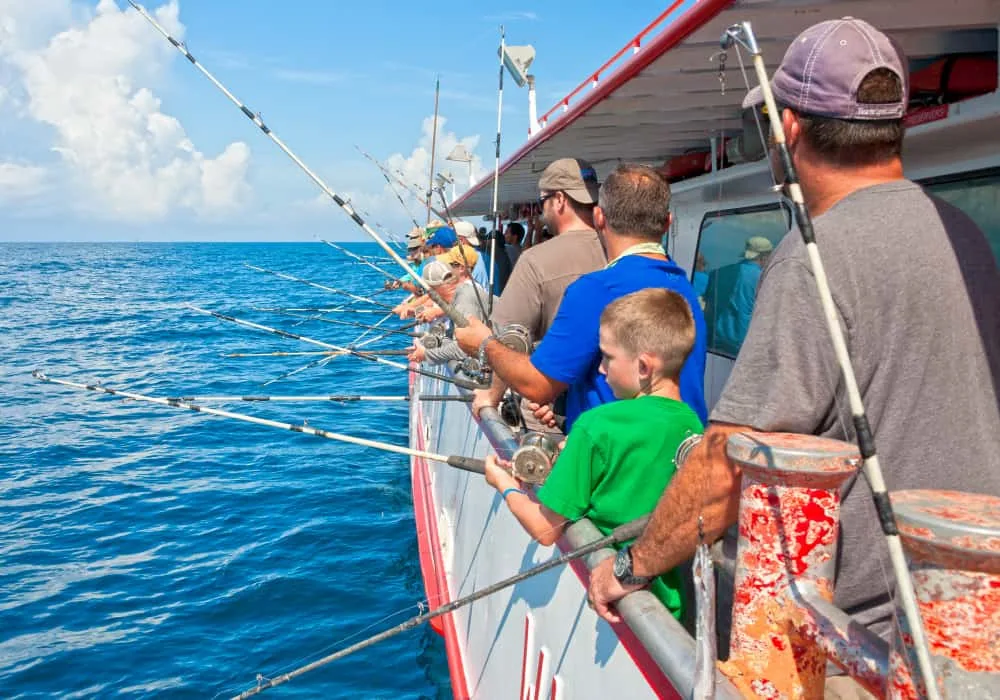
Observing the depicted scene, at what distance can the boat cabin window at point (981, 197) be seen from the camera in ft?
10.4

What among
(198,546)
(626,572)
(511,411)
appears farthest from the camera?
(198,546)

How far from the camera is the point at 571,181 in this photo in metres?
3.79

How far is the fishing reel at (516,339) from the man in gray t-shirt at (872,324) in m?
1.68

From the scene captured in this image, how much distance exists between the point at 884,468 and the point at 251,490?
11130 mm

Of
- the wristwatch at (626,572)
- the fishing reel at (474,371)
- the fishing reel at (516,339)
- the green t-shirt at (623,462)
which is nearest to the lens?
the wristwatch at (626,572)

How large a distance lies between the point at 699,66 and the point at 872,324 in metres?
2.31

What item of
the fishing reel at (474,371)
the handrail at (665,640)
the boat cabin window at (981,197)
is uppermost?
the boat cabin window at (981,197)

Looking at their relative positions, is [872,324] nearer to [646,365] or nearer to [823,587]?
[823,587]

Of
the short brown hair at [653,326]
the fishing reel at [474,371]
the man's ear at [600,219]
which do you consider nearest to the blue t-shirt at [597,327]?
the man's ear at [600,219]

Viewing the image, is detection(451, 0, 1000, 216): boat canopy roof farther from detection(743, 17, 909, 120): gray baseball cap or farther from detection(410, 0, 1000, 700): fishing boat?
detection(743, 17, 909, 120): gray baseball cap

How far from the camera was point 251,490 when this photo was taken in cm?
1184

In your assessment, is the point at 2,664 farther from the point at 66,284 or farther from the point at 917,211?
the point at 66,284

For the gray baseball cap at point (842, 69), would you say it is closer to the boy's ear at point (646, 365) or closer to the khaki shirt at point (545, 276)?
the boy's ear at point (646, 365)

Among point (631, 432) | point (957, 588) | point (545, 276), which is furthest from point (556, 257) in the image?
point (957, 588)
